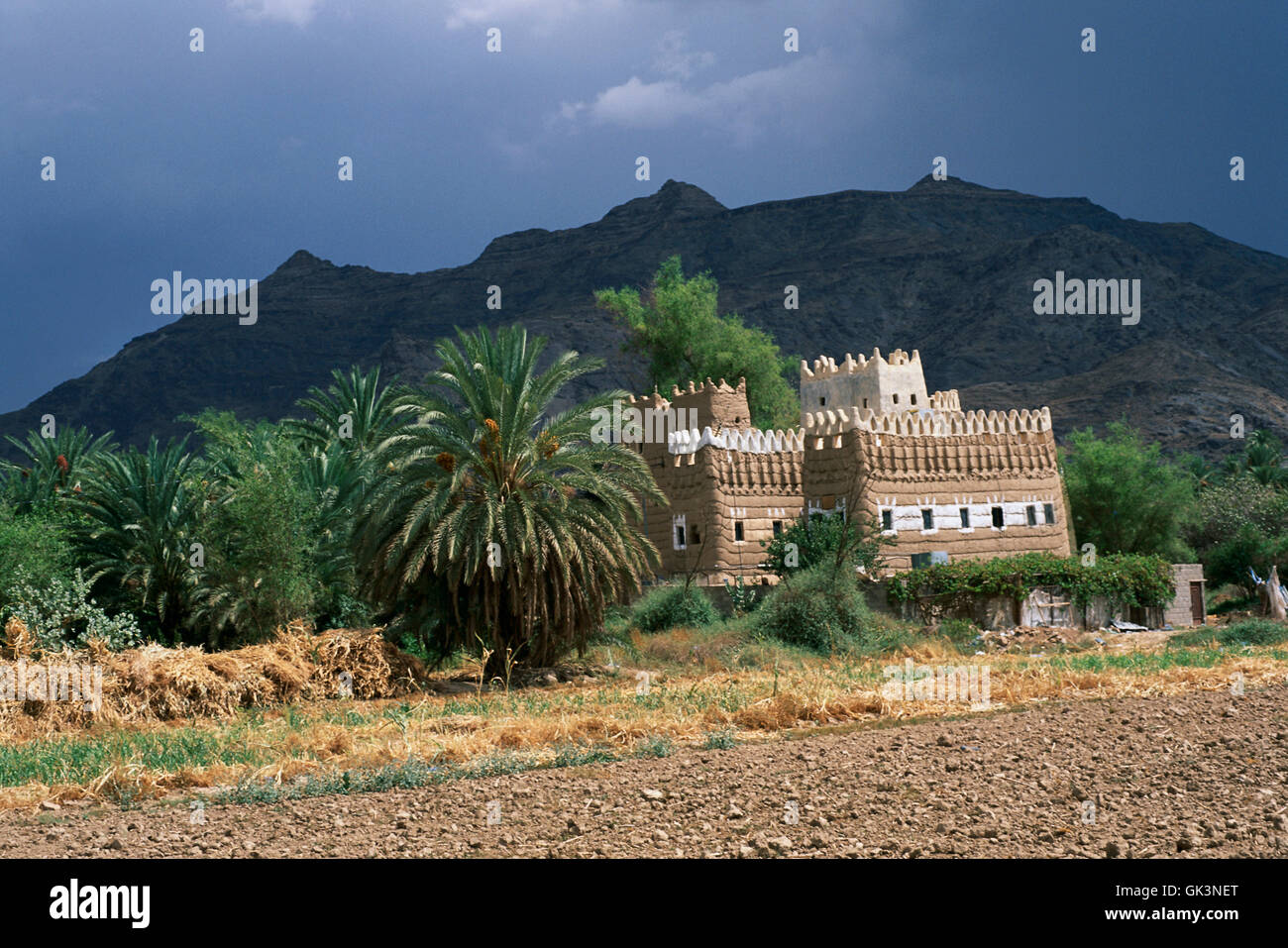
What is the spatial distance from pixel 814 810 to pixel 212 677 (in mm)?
10385

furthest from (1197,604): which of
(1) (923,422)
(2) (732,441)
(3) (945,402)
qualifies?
(2) (732,441)

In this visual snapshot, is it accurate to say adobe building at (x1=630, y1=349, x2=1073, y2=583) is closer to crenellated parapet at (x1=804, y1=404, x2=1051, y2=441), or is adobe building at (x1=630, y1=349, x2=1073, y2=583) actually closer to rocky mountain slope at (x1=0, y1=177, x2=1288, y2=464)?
crenellated parapet at (x1=804, y1=404, x2=1051, y2=441)

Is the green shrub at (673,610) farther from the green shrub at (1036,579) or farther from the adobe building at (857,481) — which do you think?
the green shrub at (1036,579)

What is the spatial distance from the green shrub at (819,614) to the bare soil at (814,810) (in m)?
11.3

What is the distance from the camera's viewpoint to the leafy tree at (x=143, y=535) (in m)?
24.1

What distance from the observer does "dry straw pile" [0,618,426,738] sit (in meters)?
14.7

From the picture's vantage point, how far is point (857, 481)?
29219 mm

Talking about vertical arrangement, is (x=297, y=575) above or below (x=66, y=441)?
below

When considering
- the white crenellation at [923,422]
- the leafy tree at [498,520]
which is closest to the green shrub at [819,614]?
the leafy tree at [498,520]
